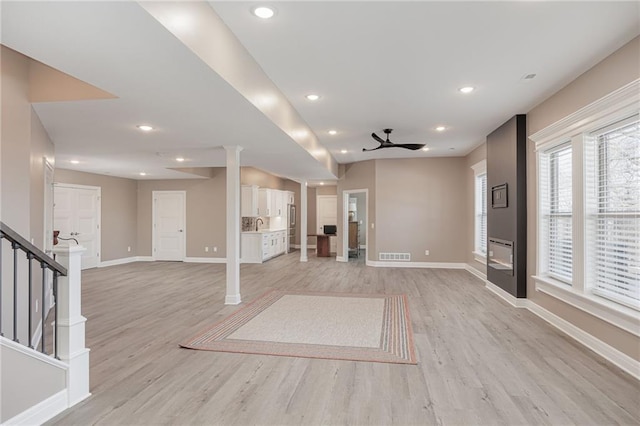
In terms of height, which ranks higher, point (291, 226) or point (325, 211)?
point (325, 211)

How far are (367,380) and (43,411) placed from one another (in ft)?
7.13

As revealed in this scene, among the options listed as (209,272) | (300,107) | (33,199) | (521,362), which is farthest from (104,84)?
(209,272)

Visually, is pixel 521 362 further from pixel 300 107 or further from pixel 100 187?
pixel 100 187

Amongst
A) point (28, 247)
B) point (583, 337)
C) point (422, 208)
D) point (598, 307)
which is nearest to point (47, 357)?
point (28, 247)

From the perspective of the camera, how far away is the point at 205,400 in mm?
2592

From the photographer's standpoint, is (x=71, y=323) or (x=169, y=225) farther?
(x=169, y=225)

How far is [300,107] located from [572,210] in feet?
11.2

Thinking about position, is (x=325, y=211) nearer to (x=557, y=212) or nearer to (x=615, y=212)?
(x=557, y=212)

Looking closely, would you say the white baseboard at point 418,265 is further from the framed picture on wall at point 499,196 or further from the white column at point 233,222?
the white column at point 233,222

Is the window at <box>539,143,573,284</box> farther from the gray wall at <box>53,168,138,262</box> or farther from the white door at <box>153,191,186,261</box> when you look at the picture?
the gray wall at <box>53,168,138,262</box>

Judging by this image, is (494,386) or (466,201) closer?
(494,386)

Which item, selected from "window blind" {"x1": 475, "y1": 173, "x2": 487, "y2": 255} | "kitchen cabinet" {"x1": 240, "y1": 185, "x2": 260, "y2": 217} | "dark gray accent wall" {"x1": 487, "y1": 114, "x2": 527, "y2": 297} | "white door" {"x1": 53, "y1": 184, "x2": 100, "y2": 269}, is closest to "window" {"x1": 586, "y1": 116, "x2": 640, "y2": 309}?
"dark gray accent wall" {"x1": 487, "y1": 114, "x2": 527, "y2": 297}

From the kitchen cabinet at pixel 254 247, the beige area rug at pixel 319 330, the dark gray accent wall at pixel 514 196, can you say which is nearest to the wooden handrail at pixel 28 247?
the beige area rug at pixel 319 330

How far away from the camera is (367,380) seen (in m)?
2.90
